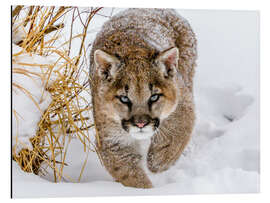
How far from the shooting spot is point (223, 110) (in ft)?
12.1

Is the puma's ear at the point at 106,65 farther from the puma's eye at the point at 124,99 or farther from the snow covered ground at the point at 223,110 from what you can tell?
the snow covered ground at the point at 223,110

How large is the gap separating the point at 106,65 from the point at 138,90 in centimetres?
27

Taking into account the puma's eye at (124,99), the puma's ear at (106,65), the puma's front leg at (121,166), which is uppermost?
the puma's ear at (106,65)

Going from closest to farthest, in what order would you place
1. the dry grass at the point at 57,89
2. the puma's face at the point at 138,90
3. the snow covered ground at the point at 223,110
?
the puma's face at the point at 138,90 → the dry grass at the point at 57,89 → the snow covered ground at the point at 223,110

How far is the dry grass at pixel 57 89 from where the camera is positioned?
337 centimetres

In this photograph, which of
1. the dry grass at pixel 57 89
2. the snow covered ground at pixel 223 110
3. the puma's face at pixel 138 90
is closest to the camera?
the puma's face at pixel 138 90

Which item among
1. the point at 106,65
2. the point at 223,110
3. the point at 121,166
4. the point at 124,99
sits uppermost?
the point at 106,65

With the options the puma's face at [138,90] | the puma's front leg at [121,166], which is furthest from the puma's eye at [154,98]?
the puma's front leg at [121,166]

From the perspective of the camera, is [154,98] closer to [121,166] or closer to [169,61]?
[169,61]

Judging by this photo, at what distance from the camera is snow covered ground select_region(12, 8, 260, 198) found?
3619mm

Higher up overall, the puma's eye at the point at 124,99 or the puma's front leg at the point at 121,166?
the puma's eye at the point at 124,99
